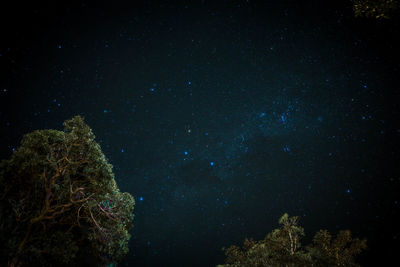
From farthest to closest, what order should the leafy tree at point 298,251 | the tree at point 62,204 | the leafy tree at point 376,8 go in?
1. the leafy tree at point 298,251
2. the tree at point 62,204
3. the leafy tree at point 376,8

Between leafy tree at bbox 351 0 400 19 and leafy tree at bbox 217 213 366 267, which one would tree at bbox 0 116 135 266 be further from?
leafy tree at bbox 351 0 400 19

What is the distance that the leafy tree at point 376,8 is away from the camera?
5133mm

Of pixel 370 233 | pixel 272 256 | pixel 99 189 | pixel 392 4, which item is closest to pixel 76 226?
A: pixel 99 189

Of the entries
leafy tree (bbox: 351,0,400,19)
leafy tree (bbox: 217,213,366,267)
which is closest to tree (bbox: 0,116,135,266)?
leafy tree (bbox: 217,213,366,267)

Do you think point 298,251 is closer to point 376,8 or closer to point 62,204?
point 376,8

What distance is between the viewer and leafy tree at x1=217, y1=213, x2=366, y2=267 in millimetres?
10734

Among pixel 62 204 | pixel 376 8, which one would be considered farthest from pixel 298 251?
pixel 62 204

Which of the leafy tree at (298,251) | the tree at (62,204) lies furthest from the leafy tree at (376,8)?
the leafy tree at (298,251)

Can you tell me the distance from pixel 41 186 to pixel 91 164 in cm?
184

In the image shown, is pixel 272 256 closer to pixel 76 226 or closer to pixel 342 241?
pixel 342 241

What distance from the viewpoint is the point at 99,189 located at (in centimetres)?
838

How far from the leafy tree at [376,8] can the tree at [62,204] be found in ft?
35.2

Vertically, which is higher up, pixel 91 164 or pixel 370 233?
pixel 91 164

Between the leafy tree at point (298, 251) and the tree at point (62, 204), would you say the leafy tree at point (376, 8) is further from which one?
the leafy tree at point (298, 251)
